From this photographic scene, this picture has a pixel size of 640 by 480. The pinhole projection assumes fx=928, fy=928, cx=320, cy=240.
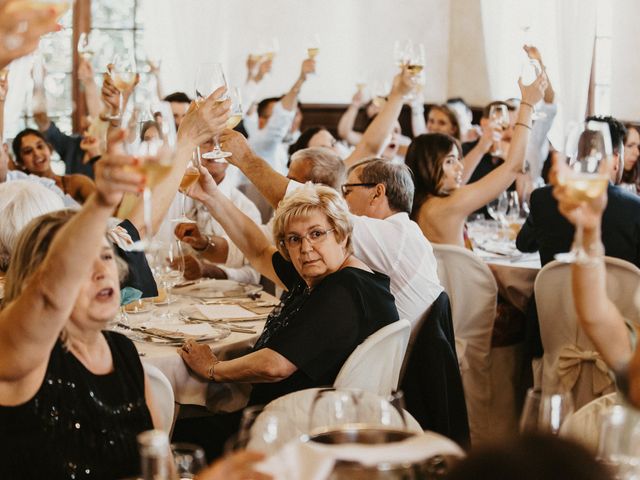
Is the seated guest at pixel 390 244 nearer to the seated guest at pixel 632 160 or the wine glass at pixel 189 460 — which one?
the wine glass at pixel 189 460

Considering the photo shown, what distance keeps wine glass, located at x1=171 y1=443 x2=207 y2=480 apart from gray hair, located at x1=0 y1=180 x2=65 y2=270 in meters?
1.25

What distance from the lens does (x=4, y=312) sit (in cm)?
177

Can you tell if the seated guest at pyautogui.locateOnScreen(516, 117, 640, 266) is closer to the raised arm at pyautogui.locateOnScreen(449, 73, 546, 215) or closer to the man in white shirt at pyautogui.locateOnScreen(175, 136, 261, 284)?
the raised arm at pyautogui.locateOnScreen(449, 73, 546, 215)

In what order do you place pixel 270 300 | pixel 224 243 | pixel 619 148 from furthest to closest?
pixel 224 243
pixel 270 300
pixel 619 148

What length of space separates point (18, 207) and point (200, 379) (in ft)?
2.56

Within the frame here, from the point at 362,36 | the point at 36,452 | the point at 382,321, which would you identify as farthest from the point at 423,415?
the point at 362,36

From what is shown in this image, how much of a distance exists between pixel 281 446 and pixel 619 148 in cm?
246

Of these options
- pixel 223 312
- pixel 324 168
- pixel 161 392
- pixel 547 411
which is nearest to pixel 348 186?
pixel 324 168

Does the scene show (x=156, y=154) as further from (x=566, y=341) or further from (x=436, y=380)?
(x=566, y=341)

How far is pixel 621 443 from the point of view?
1427 millimetres

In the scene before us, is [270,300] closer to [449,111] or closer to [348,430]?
[348,430]

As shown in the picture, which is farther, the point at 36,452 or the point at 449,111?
the point at 449,111

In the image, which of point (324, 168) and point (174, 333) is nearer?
point (174, 333)

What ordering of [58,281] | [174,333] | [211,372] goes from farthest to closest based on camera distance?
[174,333], [211,372], [58,281]
